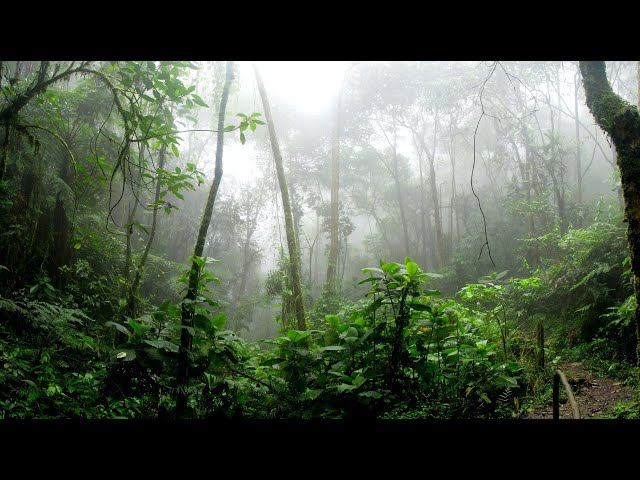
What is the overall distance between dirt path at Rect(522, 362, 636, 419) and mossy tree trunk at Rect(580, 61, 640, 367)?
→ 1.26 meters

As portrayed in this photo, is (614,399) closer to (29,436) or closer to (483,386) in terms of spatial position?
(483,386)

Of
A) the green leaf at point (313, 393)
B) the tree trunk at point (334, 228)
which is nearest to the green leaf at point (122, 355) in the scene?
the green leaf at point (313, 393)

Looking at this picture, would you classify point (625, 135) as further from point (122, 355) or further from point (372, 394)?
point (122, 355)

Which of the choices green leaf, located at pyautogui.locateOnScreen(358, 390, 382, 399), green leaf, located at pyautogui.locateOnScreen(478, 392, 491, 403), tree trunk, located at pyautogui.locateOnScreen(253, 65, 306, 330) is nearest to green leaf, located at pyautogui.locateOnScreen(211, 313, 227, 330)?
green leaf, located at pyautogui.locateOnScreen(358, 390, 382, 399)

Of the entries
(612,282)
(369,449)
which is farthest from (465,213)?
(369,449)

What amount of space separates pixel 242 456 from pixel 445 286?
1594cm

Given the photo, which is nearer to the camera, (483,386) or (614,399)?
(483,386)

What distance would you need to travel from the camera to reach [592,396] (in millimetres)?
4320

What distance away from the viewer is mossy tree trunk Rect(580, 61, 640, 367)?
276cm

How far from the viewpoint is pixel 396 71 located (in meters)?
17.7

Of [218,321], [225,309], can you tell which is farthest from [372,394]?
[225,309]

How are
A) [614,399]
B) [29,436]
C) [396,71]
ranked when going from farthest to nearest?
1. [396,71]
2. [614,399]
3. [29,436]

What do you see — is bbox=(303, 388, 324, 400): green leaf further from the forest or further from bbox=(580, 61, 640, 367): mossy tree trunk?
bbox=(580, 61, 640, 367): mossy tree trunk

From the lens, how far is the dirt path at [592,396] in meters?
3.81
